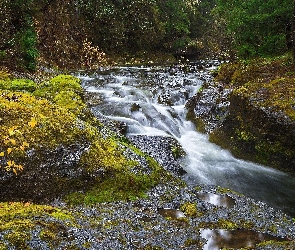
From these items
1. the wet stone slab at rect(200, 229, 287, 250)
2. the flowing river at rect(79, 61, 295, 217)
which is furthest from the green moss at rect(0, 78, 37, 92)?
the wet stone slab at rect(200, 229, 287, 250)

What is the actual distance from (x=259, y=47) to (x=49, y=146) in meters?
11.4

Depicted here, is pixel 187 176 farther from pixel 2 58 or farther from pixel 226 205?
pixel 2 58

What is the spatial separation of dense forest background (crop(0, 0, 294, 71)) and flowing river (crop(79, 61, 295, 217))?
9.00ft

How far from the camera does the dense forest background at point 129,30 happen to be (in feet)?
45.0

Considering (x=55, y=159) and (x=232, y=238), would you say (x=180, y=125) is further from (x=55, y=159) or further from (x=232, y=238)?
(x=232, y=238)

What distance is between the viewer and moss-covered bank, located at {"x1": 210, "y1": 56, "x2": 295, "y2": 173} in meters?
9.37

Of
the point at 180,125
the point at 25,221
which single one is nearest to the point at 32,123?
the point at 25,221

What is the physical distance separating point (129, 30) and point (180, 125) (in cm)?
2088

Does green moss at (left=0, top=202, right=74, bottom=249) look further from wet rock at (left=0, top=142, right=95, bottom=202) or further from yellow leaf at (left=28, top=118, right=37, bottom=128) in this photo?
yellow leaf at (left=28, top=118, right=37, bottom=128)

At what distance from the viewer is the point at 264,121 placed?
9766 mm

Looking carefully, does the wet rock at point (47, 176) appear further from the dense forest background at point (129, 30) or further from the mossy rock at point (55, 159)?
the dense forest background at point (129, 30)

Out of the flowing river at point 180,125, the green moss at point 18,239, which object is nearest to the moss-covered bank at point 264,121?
the flowing river at point 180,125

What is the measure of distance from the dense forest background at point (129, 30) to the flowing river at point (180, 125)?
2744 millimetres

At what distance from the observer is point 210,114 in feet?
41.2
